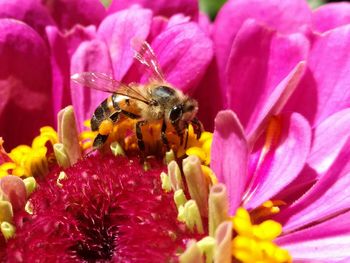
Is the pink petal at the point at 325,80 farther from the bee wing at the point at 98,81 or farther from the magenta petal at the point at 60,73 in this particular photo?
the magenta petal at the point at 60,73

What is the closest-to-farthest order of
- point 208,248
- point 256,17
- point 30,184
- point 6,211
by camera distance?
point 208,248 → point 6,211 → point 30,184 → point 256,17

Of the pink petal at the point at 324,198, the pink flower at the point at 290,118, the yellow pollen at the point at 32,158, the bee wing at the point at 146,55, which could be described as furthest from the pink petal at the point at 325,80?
the yellow pollen at the point at 32,158

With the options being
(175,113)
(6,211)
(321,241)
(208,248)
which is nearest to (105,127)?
(175,113)

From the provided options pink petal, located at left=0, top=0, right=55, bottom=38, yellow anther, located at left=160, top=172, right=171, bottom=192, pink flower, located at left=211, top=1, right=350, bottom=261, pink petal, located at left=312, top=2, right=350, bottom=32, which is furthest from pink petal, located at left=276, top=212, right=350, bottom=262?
pink petal, located at left=0, top=0, right=55, bottom=38

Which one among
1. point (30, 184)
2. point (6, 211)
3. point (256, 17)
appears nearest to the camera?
point (6, 211)

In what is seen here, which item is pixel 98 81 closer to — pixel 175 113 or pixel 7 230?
pixel 175 113

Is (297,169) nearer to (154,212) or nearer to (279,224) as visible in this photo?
(279,224)
